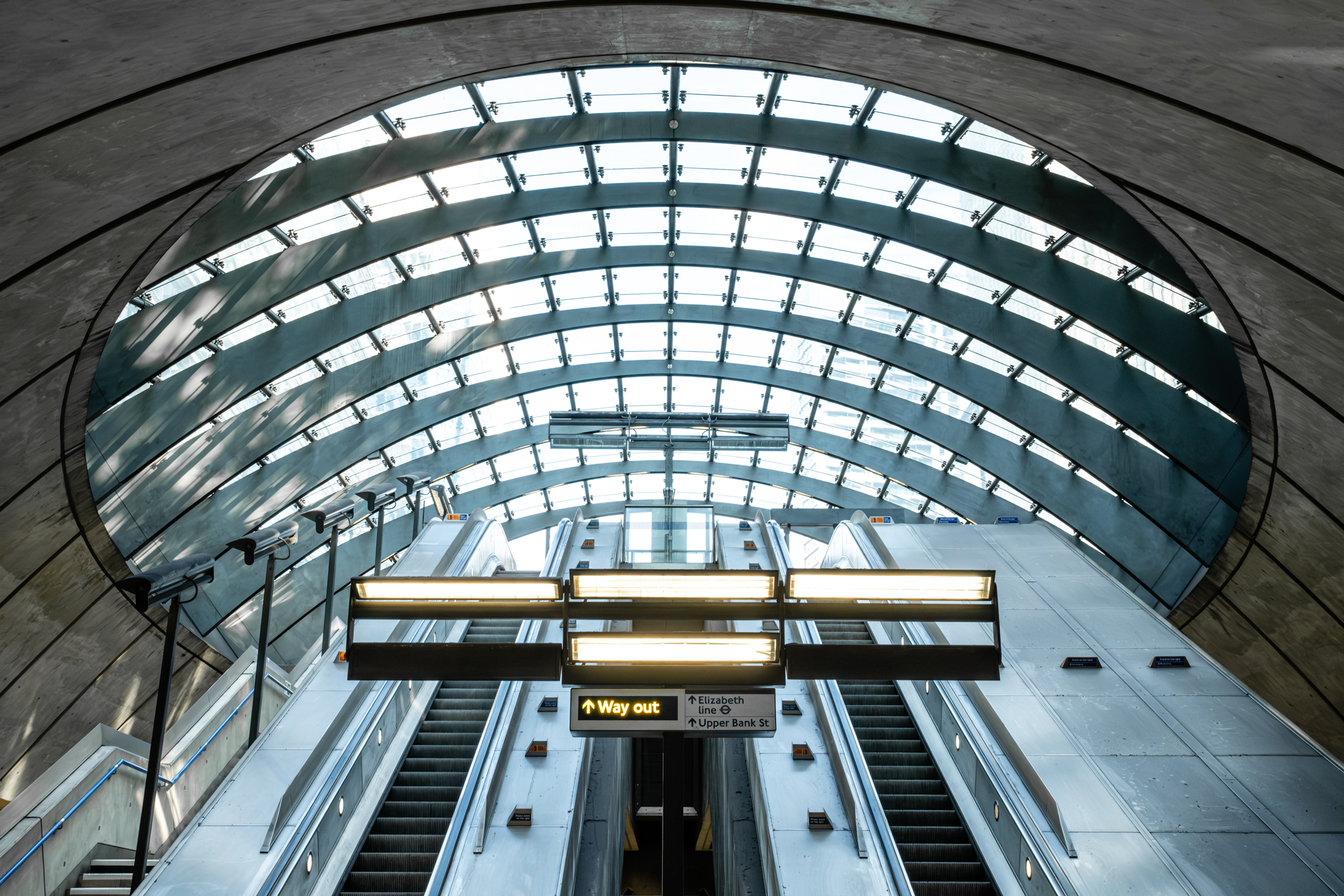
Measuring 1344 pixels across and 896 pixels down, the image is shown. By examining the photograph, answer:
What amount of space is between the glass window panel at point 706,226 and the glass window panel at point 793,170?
1.50 metres

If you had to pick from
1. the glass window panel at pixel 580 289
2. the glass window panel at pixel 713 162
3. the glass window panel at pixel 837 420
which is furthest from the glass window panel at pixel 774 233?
the glass window panel at pixel 837 420

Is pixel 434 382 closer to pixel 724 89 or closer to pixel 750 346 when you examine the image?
pixel 750 346

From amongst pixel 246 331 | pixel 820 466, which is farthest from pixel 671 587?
pixel 820 466

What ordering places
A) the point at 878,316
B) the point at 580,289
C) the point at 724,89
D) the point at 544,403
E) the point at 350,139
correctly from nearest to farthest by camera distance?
1. the point at 350,139
2. the point at 724,89
3. the point at 878,316
4. the point at 580,289
5. the point at 544,403

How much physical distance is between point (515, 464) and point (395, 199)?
617 inches

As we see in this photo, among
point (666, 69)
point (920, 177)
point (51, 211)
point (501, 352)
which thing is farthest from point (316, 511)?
point (501, 352)

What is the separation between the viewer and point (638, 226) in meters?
24.0

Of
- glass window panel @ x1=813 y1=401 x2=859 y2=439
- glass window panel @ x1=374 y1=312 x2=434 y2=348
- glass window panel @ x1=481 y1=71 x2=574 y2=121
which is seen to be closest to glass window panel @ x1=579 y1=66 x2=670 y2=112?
glass window panel @ x1=481 y1=71 x2=574 y2=121

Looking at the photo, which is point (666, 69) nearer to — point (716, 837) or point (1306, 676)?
point (716, 837)

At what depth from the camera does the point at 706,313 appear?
27188 mm

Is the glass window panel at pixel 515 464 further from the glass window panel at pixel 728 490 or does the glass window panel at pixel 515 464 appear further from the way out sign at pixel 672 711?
the way out sign at pixel 672 711

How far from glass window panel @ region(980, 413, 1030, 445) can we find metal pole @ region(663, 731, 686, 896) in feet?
71.4

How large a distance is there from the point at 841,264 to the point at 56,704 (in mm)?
20700

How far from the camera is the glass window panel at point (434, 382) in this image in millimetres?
27438
